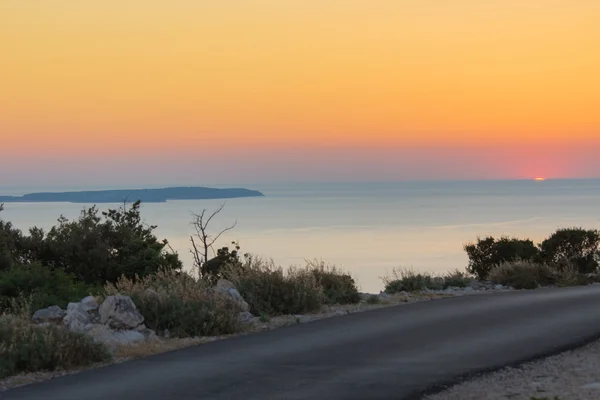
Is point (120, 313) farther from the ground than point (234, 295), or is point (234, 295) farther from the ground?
point (234, 295)

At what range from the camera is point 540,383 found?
10.2 meters

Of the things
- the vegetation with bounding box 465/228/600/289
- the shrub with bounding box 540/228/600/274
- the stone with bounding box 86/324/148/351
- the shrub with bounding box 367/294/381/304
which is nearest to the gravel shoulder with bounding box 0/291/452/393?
the shrub with bounding box 367/294/381/304

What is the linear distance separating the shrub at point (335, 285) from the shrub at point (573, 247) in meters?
11.3

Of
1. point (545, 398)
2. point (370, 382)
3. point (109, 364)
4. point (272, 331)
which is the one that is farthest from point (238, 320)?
point (545, 398)

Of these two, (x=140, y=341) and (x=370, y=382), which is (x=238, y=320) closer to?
(x=140, y=341)

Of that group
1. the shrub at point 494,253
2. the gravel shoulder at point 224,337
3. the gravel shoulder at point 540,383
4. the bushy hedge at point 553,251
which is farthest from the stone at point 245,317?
the shrub at point 494,253

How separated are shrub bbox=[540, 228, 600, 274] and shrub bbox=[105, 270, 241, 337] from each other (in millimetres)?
16674

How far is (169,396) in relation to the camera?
9.77 m

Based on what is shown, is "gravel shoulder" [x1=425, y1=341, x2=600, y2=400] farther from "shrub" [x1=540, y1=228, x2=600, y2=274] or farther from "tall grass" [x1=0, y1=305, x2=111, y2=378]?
"shrub" [x1=540, y1=228, x2=600, y2=274]

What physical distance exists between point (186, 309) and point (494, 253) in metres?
17.9

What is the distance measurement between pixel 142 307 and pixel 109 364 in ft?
10.4

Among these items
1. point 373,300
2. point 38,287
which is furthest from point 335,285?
point 38,287

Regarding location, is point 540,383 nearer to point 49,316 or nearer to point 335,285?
point 49,316

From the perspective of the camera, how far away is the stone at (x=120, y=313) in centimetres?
→ 1459
